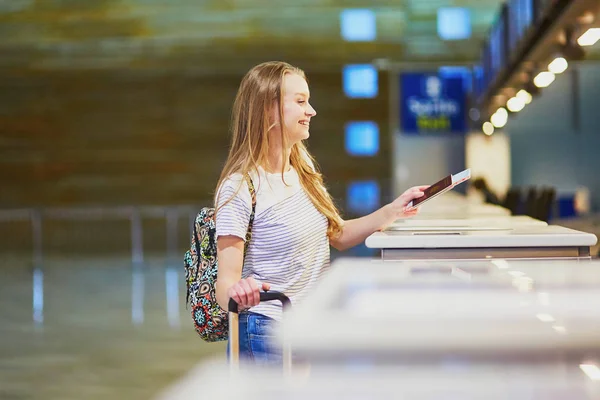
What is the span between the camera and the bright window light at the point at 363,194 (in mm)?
15750

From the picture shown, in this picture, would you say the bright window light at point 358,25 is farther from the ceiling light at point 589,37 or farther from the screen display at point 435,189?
the screen display at point 435,189

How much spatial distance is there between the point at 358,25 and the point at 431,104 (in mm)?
2118

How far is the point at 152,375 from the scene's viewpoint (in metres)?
5.63

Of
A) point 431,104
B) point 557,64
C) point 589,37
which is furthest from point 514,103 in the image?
point 589,37

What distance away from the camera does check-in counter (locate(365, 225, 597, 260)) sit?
3078mm

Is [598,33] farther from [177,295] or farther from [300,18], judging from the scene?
[300,18]

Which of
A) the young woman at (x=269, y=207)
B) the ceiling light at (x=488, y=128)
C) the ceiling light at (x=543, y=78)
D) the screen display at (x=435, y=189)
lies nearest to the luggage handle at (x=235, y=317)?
the young woman at (x=269, y=207)

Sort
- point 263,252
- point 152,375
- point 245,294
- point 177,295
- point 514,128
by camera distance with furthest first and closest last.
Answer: point 514,128 < point 177,295 < point 152,375 < point 263,252 < point 245,294

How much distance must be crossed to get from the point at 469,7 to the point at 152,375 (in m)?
10.9

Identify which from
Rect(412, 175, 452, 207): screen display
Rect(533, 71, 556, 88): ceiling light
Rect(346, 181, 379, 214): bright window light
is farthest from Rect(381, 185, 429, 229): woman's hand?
Rect(346, 181, 379, 214): bright window light

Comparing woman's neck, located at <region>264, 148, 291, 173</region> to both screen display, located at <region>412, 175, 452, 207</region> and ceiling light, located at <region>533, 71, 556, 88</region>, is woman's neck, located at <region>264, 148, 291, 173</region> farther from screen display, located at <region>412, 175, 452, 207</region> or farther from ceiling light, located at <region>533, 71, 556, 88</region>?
ceiling light, located at <region>533, 71, 556, 88</region>

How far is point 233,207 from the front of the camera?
2455mm

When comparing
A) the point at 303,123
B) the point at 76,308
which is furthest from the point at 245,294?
the point at 76,308

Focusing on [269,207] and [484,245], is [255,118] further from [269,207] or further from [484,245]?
[484,245]
